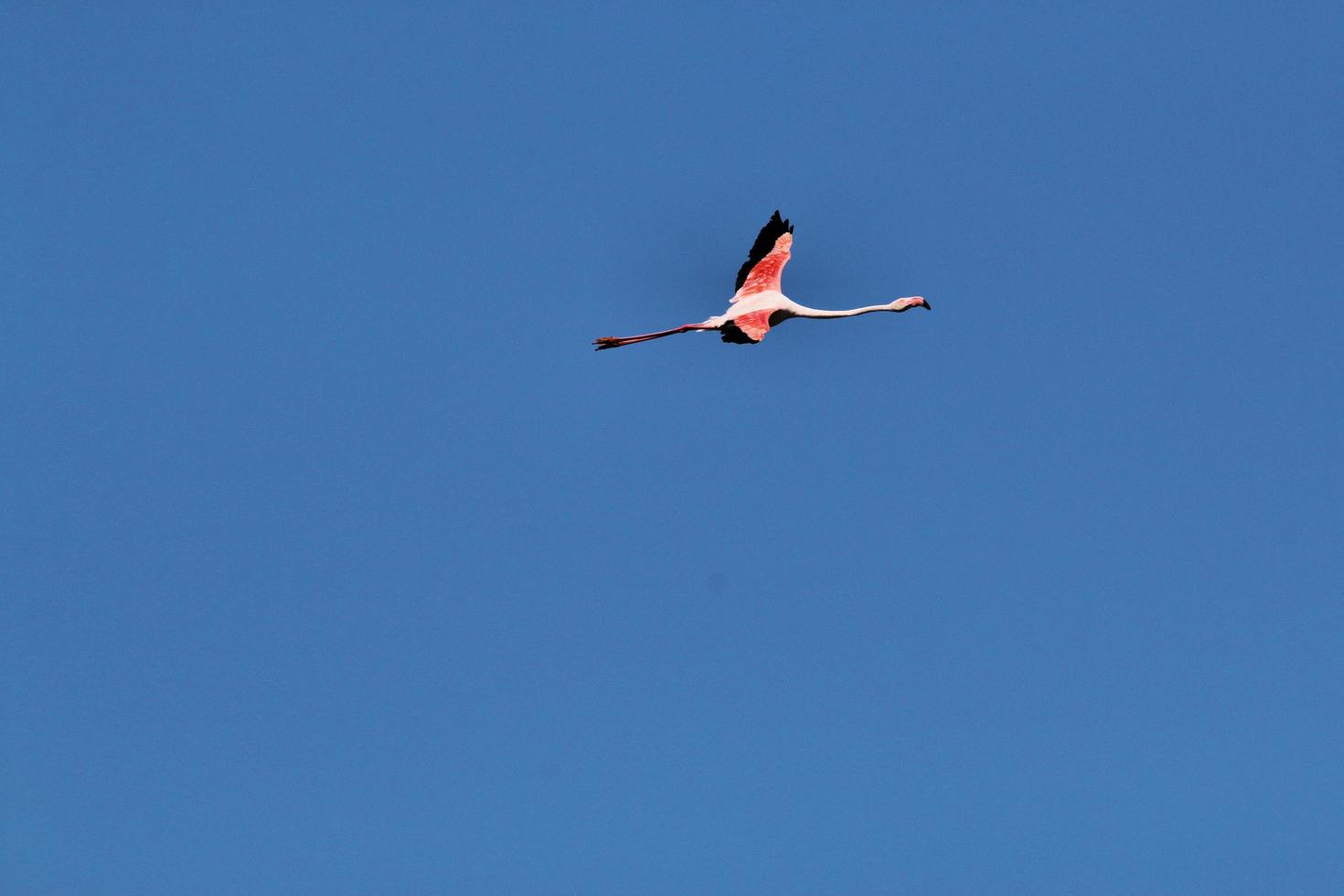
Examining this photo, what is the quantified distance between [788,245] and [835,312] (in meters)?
2.12

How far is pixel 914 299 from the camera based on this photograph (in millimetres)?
59750

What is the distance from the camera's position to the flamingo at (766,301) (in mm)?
58094

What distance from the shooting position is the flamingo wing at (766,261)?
59281 millimetres

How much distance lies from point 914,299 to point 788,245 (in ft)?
11.6

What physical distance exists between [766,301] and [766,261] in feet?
4.65

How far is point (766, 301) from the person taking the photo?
58594mm

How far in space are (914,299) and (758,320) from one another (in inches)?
189

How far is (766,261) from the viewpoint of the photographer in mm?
59500

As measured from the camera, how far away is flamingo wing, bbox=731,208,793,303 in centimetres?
5928

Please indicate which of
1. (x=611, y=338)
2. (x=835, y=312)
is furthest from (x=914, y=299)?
(x=611, y=338)

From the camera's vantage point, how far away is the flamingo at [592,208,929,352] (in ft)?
191

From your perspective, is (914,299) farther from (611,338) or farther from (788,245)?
(611,338)

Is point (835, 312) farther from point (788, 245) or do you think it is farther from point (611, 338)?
point (611, 338)

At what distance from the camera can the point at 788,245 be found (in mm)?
59719
